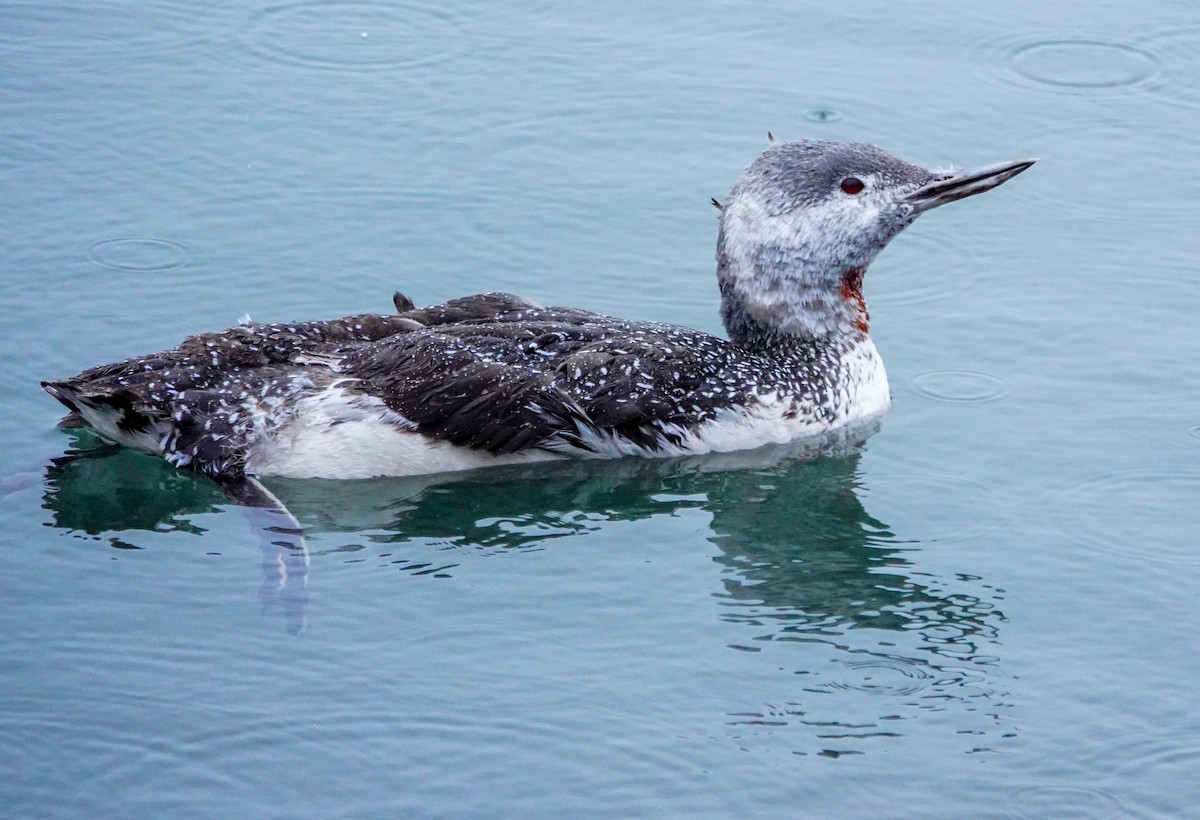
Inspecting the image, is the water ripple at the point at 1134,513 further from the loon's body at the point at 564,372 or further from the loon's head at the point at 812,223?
the loon's head at the point at 812,223

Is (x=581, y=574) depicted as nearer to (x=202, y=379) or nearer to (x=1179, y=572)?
(x=202, y=379)

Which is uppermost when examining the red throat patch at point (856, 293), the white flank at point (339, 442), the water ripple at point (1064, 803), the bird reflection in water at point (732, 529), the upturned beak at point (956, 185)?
the upturned beak at point (956, 185)

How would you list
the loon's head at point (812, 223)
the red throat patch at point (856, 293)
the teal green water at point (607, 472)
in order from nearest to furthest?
the teal green water at point (607, 472) < the loon's head at point (812, 223) < the red throat patch at point (856, 293)

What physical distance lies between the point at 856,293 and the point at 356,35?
3.65 metres

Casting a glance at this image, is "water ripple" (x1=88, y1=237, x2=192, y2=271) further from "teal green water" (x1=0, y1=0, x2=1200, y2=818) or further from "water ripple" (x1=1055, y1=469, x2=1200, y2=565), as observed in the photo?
"water ripple" (x1=1055, y1=469, x2=1200, y2=565)

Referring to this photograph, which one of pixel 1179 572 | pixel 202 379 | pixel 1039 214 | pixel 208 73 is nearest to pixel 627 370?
pixel 202 379

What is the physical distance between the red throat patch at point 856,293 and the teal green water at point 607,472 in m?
0.34

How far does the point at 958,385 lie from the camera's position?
686 centimetres

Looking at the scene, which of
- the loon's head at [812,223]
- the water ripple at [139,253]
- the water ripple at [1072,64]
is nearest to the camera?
the loon's head at [812,223]

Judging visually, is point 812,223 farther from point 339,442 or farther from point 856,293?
point 339,442

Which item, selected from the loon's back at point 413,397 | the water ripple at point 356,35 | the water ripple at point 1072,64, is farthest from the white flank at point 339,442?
the water ripple at point 1072,64

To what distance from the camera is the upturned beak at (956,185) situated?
21.5ft

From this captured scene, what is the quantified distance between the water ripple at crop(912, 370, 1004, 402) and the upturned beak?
0.68 m

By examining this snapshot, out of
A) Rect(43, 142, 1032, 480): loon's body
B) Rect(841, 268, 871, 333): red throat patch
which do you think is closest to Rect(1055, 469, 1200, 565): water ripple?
Rect(43, 142, 1032, 480): loon's body
